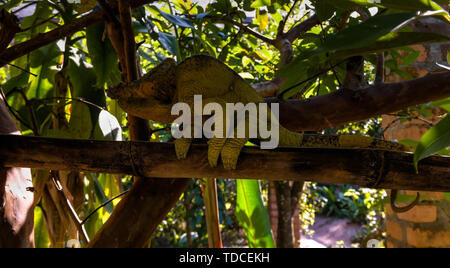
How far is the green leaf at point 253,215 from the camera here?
115 centimetres

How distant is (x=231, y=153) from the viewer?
740mm

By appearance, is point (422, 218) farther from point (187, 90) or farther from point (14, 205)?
point (14, 205)

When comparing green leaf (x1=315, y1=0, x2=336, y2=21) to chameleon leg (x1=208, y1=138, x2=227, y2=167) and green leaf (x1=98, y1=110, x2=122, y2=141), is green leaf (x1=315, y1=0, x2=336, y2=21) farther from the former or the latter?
green leaf (x1=98, y1=110, x2=122, y2=141)

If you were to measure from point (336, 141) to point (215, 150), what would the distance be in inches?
12.3

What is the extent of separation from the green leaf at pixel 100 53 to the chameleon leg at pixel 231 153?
22.1 inches

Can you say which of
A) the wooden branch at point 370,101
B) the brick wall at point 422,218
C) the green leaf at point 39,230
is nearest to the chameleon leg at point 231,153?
the wooden branch at point 370,101

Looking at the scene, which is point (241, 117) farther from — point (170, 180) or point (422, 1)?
point (422, 1)

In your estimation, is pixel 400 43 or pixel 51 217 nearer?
pixel 400 43

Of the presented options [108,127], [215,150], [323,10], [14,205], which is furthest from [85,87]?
[323,10]

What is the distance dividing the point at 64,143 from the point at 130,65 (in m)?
0.32

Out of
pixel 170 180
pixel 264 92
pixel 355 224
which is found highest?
pixel 264 92

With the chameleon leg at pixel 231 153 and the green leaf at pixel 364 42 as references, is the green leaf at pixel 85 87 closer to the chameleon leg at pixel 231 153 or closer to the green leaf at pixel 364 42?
the chameleon leg at pixel 231 153

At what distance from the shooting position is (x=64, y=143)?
2.45 ft
